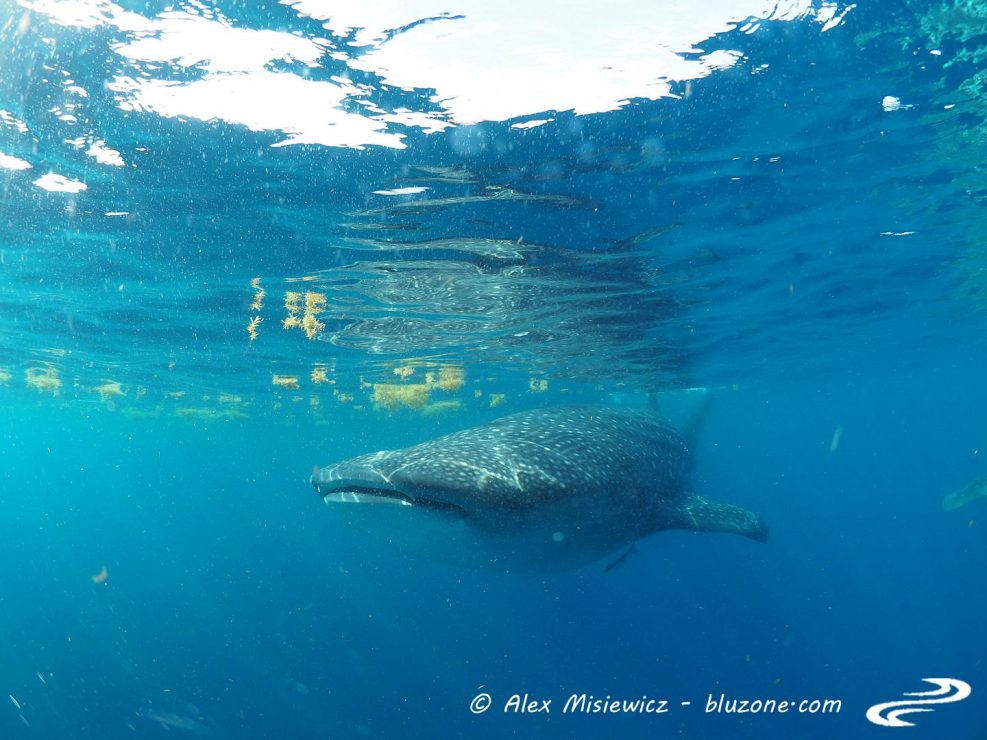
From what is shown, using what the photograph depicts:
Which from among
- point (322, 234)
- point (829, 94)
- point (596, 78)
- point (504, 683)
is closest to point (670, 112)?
point (596, 78)

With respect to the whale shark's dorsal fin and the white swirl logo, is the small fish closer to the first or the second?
the whale shark's dorsal fin

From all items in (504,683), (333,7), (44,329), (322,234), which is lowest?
(504,683)

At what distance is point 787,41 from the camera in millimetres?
6988

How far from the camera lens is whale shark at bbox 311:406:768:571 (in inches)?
239

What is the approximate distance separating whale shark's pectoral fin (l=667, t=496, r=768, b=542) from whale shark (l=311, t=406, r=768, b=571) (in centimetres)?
2

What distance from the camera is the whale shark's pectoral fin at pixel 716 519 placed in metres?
9.21

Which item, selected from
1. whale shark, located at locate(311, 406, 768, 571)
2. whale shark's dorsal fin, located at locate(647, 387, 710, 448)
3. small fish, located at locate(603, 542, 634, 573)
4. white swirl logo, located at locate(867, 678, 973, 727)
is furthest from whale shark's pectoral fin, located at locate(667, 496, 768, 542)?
white swirl logo, located at locate(867, 678, 973, 727)

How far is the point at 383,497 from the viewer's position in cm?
598

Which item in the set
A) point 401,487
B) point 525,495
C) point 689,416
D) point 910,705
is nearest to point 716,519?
point 525,495

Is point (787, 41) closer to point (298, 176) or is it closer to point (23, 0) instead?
point (298, 176)

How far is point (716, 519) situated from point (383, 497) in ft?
18.4

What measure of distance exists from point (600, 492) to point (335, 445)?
229 feet

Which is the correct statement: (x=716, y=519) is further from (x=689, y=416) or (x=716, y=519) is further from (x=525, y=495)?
(x=689, y=416)

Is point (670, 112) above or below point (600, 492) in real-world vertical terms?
above
